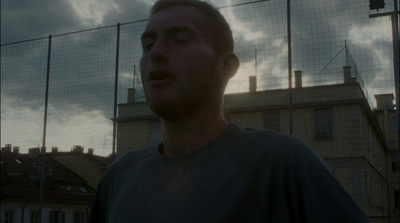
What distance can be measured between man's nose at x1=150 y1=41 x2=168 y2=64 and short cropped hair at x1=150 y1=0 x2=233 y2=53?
0.14m

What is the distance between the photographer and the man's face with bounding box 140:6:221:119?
47.7 inches

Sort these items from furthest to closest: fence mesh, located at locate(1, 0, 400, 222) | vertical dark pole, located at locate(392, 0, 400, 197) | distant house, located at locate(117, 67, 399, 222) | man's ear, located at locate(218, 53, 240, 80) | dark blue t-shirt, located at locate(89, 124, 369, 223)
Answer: distant house, located at locate(117, 67, 399, 222) < fence mesh, located at locate(1, 0, 400, 222) < vertical dark pole, located at locate(392, 0, 400, 197) < man's ear, located at locate(218, 53, 240, 80) < dark blue t-shirt, located at locate(89, 124, 369, 223)

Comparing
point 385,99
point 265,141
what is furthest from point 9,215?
point 265,141

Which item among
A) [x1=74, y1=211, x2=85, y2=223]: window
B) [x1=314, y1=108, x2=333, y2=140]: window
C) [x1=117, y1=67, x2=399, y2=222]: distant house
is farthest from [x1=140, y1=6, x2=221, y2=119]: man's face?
[x1=314, y1=108, x2=333, y2=140]: window

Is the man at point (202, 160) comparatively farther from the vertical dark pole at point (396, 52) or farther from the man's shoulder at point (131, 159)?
the vertical dark pole at point (396, 52)

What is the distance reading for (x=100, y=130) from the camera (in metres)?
5.97

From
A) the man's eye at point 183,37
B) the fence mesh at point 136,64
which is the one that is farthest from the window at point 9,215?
the man's eye at point 183,37

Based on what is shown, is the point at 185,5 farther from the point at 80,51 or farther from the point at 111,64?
the point at 80,51

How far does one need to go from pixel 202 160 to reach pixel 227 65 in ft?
0.98

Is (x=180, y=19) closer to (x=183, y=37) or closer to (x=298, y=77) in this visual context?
(x=183, y=37)

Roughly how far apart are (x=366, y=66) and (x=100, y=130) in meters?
3.17

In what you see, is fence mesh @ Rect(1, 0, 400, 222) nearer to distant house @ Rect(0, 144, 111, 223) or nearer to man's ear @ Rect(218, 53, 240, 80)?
man's ear @ Rect(218, 53, 240, 80)

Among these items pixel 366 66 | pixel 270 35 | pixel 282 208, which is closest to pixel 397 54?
pixel 366 66

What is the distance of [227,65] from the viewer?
133 cm
